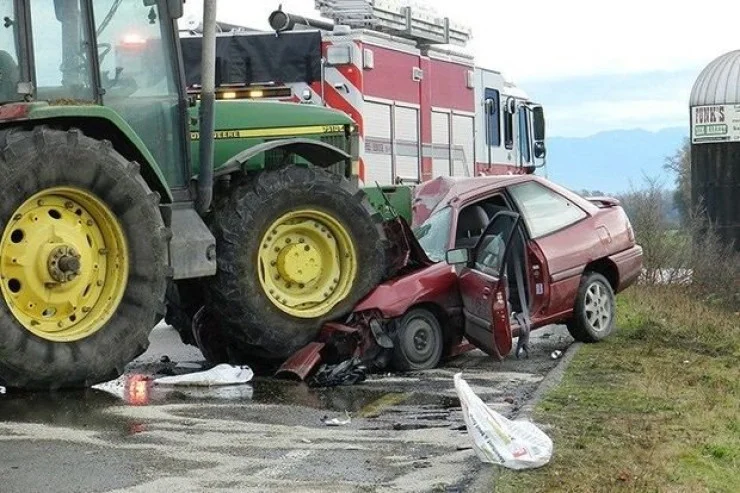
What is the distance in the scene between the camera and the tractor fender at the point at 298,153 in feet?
37.1

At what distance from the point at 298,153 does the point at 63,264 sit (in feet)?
9.91

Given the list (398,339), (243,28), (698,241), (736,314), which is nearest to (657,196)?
(698,241)

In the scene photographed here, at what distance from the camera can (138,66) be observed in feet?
35.0

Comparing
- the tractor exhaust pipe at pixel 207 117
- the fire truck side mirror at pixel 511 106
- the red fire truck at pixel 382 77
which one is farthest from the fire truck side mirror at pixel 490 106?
the tractor exhaust pipe at pixel 207 117

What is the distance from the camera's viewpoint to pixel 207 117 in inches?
432

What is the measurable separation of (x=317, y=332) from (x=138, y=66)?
2.48m

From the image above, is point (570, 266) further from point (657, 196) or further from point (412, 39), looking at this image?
point (657, 196)

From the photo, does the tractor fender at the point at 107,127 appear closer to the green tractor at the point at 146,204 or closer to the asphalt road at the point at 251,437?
the green tractor at the point at 146,204

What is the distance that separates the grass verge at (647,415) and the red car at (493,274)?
573 millimetres

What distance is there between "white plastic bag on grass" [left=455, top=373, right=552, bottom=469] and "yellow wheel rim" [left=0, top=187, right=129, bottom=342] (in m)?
3.14

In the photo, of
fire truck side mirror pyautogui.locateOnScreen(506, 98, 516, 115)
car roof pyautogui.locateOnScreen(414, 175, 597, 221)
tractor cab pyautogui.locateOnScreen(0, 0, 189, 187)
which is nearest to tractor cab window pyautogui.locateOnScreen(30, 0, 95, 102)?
tractor cab pyautogui.locateOnScreen(0, 0, 189, 187)

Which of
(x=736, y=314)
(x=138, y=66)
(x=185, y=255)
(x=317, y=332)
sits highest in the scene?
(x=138, y=66)

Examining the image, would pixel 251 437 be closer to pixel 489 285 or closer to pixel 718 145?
pixel 489 285

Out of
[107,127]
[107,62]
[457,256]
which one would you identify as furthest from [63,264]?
[457,256]
